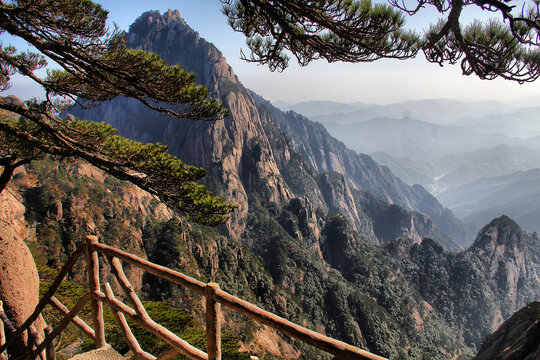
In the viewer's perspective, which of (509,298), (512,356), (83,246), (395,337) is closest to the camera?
(83,246)

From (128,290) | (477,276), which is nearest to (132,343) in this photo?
(128,290)

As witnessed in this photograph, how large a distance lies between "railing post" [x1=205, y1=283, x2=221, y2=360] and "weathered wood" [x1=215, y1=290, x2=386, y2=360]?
6cm

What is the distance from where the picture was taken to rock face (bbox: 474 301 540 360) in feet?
39.5

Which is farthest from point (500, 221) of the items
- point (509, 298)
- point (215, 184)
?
point (215, 184)

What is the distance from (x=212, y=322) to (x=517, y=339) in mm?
25423

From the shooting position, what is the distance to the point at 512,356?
13164 mm

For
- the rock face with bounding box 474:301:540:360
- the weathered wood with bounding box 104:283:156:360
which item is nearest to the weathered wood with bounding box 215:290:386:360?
the weathered wood with bounding box 104:283:156:360

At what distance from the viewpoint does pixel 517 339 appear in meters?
20.0

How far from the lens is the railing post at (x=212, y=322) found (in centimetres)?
294

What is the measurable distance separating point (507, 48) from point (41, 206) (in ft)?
168

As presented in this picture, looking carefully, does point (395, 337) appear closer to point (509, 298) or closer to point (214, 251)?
point (214, 251)

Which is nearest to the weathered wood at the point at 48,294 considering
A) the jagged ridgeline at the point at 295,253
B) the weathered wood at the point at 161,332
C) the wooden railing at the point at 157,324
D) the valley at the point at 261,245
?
the wooden railing at the point at 157,324

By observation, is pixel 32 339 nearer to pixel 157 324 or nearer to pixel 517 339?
pixel 157 324

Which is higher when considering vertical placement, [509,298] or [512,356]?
[512,356]
